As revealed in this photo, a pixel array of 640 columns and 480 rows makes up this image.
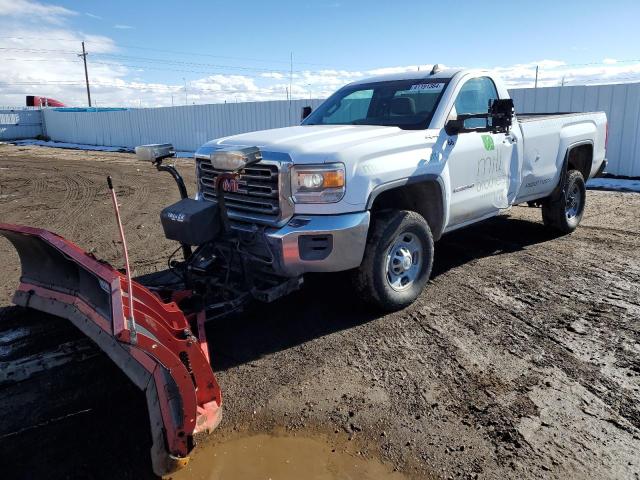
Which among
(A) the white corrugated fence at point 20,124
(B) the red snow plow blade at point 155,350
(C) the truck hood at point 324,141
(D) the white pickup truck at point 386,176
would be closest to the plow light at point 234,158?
(D) the white pickup truck at point 386,176

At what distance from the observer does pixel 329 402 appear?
11.1 feet

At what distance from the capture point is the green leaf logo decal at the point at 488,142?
534cm

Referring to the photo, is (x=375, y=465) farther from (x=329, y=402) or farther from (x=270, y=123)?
(x=270, y=123)

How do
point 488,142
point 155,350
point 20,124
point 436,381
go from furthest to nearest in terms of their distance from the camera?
point 20,124, point 488,142, point 436,381, point 155,350

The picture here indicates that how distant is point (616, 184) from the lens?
462 inches

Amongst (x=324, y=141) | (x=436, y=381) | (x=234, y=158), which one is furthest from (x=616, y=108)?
(x=234, y=158)

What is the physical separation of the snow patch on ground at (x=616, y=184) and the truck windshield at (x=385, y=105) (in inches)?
306

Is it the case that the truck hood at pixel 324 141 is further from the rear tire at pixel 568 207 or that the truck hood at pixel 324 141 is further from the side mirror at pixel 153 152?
the rear tire at pixel 568 207

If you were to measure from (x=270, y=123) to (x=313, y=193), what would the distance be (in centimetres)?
1649

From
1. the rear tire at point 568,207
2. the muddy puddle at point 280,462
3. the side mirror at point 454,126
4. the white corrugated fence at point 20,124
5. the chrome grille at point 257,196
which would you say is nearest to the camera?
the muddy puddle at point 280,462

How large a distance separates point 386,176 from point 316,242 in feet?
2.70

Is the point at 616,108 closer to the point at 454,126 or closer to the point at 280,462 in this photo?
the point at 454,126

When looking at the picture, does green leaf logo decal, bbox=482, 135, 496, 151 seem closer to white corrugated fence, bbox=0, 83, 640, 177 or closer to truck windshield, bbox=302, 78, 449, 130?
truck windshield, bbox=302, 78, 449, 130

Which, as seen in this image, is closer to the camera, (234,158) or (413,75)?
(234,158)
